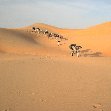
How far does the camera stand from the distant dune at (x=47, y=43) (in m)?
28.5

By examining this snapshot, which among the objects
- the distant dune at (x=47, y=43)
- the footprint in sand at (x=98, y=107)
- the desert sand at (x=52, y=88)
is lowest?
the footprint in sand at (x=98, y=107)

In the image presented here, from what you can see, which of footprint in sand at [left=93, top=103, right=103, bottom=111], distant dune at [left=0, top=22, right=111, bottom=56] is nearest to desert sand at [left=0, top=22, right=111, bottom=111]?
footprint in sand at [left=93, top=103, right=103, bottom=111]

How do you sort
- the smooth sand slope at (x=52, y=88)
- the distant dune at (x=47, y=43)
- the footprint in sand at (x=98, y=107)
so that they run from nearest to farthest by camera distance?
the footprint in sand at (x=98, y=107) → the smooth sand slope at (x=52, y=88) → the distant dune at (x=47, y=43)

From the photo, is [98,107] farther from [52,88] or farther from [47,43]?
[47,43]

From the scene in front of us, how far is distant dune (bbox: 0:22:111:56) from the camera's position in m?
28.5

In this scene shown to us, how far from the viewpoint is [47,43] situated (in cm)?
3844

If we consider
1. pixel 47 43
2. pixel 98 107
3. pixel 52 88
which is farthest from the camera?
pixel 47 43

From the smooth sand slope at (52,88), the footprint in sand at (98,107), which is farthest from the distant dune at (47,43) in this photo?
the footprint in sand at (98,107)

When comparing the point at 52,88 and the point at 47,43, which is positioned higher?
the point at 47,43

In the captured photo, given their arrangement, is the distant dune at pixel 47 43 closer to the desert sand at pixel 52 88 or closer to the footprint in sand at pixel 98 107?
the desert sand at pixel 52 88

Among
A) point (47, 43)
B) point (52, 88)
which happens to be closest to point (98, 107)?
point (52, 88)

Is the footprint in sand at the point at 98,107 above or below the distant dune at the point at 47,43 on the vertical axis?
below

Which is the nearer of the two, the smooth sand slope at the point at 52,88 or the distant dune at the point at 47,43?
the smooth sand slope at the point at 52,88

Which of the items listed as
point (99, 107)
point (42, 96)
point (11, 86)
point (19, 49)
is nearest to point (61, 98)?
point (42, 96)
